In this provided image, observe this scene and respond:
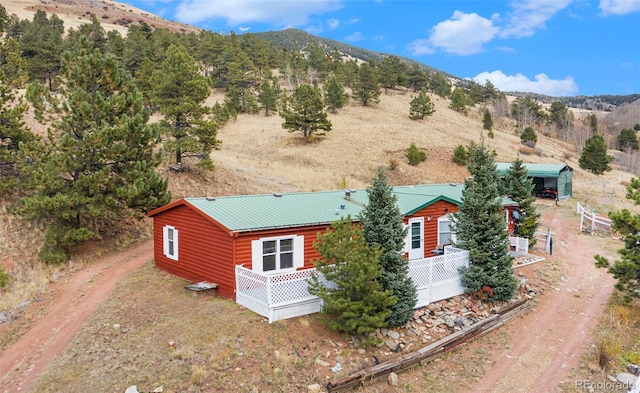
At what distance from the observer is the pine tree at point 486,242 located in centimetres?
1683

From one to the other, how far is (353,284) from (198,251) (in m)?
7.11

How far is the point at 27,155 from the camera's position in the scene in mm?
20219

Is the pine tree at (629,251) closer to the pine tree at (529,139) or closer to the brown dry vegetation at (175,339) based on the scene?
the brown dry vegetation at (175,339)

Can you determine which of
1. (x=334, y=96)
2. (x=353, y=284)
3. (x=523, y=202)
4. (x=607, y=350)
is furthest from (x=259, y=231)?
(x=334, y=96)

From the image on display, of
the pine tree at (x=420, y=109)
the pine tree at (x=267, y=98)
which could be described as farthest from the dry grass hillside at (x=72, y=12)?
the pine tree at (x=420, y=109)

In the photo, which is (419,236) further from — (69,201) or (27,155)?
(27,155)

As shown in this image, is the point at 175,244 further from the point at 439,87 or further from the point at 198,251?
the point at 439,87

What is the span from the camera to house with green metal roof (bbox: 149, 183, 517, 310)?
15.5 metres

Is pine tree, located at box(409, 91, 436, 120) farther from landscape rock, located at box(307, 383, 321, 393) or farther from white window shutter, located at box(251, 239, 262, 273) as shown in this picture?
landscape rock, located at box(307, 383, 321, 393)

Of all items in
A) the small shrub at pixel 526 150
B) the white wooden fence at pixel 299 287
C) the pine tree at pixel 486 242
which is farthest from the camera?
the small shrub at pixel 526 150

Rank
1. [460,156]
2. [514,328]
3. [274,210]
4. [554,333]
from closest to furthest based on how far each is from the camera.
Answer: [554,333] < [514,328] < [274,210] < [460,156]

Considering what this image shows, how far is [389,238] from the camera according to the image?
13.9 metres

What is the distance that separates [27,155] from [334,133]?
37.8 meters

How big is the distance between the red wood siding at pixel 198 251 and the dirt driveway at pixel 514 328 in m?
2.30
